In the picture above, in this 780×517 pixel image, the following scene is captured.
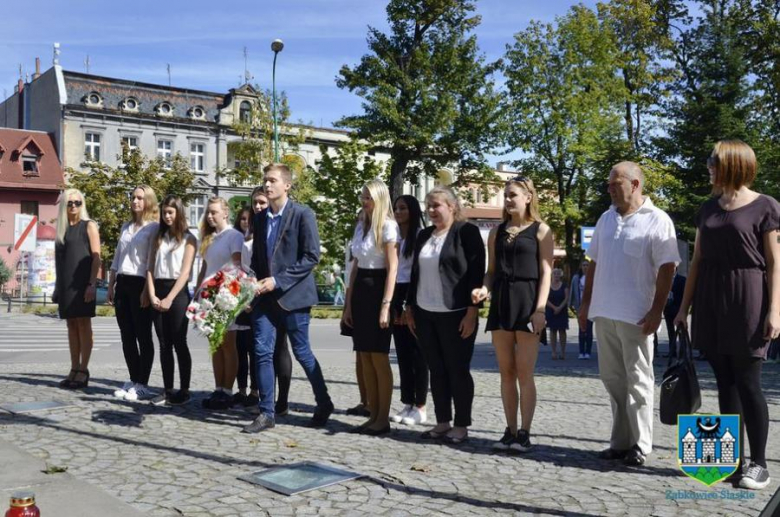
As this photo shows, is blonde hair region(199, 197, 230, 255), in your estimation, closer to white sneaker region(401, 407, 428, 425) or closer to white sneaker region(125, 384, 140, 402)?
white sneaker region(125, 384, 140, 402)

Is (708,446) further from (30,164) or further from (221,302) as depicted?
(30,164)

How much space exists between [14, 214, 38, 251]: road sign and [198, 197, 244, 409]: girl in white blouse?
17969 mm

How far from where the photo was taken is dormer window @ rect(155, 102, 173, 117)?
58.6m

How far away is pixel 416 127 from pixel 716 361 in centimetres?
2898

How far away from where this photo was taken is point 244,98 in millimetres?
62000

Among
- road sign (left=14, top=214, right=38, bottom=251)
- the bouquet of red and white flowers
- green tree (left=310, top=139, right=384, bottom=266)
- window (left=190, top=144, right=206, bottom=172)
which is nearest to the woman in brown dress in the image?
the bouquet of red and white flowers

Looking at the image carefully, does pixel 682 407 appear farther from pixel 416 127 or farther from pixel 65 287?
pixel 416 127

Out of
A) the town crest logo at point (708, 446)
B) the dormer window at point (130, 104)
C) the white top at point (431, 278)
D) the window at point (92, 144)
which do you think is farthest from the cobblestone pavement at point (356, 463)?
the dormer window at point (130, 104)

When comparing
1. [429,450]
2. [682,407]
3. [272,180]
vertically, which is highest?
[272,180]

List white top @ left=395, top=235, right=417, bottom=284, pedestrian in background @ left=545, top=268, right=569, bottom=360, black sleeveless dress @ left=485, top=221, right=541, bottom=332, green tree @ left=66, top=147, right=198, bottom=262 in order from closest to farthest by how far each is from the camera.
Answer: black sleeveless dress @ left=485, top=221, right=541, bottom=332
white top @ left=395, top=235, right=417, bottom=284
pedestrian in background @ left=545, top=268, right=569, bottom=360
green tree @ left=66, top=147, right=198, bottom=262

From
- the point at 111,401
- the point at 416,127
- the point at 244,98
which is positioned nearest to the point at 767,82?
the point at 111,401

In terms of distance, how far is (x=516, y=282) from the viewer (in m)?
5.80

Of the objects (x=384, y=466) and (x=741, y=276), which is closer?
(x=741, y=276)

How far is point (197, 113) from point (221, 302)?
56.8 m
